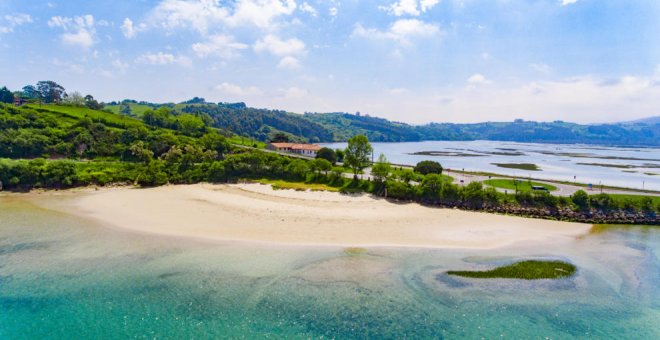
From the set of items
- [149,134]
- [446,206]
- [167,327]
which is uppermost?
[149,134]

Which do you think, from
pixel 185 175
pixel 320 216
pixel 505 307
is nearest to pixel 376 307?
pixel 505 307

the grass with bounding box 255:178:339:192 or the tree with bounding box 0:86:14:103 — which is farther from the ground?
the tree with bounding box 0:86:14:103

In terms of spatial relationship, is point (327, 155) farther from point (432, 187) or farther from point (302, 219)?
point (302, 219)

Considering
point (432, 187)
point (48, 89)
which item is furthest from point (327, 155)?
point (48, 89)

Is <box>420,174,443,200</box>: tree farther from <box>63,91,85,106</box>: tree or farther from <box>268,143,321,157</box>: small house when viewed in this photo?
<box>63,91,85,106</box>: tree

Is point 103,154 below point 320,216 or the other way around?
the other way around

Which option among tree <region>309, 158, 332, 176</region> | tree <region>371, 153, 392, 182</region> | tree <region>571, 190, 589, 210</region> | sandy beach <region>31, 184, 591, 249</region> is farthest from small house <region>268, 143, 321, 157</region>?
tree <region>571, 190, 589, 210</region>

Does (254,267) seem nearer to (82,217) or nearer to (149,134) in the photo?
(82,217)
